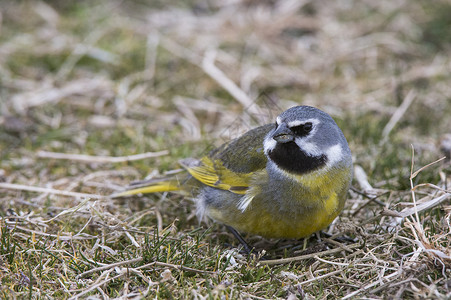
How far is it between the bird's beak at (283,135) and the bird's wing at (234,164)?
330 mm

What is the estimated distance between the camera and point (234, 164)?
4414 mm

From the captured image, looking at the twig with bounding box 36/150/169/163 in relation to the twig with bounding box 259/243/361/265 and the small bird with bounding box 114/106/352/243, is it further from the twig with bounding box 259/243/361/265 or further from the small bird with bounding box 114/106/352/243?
the twig with bounding box 259/243/361/265

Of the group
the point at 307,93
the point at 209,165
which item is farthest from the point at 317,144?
the point at 307,93

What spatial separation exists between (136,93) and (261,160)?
3.32 meters

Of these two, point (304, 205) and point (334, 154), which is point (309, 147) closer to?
point (334, 154)

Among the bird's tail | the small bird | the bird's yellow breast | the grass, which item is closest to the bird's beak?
the small bird

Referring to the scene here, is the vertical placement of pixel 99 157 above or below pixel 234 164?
below

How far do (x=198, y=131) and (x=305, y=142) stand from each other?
263 centimetres

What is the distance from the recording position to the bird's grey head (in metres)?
3.84

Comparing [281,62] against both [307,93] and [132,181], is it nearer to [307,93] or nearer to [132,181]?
[307,93]

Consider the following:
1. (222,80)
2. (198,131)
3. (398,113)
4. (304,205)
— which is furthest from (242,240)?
(222,80)

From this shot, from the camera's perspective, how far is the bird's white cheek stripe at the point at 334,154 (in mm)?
3902

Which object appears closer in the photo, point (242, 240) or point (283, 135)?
point (283, 135)

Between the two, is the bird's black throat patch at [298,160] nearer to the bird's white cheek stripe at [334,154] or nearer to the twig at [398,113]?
the bird's white cheek stripe at [334,154]
